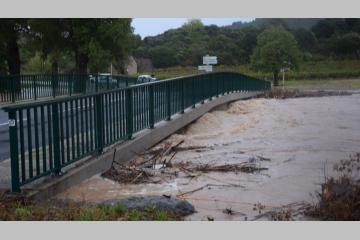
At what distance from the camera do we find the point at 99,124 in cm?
886

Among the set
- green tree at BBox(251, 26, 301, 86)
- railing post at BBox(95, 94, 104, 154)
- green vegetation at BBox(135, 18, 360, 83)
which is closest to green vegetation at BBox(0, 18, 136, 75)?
railing post at BBox(95, 94, 104, 154)

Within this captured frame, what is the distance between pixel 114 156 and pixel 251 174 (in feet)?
7.78

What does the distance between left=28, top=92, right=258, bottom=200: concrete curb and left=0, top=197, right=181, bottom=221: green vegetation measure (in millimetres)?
351

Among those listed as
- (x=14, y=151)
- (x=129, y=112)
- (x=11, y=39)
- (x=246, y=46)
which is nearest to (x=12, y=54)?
(x=11, y=39)

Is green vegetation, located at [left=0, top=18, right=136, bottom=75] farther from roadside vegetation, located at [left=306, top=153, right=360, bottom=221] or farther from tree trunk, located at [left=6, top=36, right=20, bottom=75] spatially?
roadside vegetation, located at [left=306, top=153, right=360, bottom=221]

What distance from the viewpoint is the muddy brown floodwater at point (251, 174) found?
725cm

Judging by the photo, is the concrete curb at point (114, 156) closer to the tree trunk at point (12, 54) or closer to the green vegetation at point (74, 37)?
the green vegetation at point (74, 37)

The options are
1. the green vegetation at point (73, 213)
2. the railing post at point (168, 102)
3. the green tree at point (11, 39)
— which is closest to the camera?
the green vegetation at point (73, 213)

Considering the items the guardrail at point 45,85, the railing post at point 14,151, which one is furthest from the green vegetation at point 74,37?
the railing post at point 14,151

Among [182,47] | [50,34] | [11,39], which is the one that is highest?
[182,47]

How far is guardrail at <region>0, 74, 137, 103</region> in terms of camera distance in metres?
21.8

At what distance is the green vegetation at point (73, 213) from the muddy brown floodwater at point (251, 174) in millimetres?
641

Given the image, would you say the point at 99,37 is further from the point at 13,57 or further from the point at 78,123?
the point at 78,123

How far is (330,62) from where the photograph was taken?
96.8 meters
